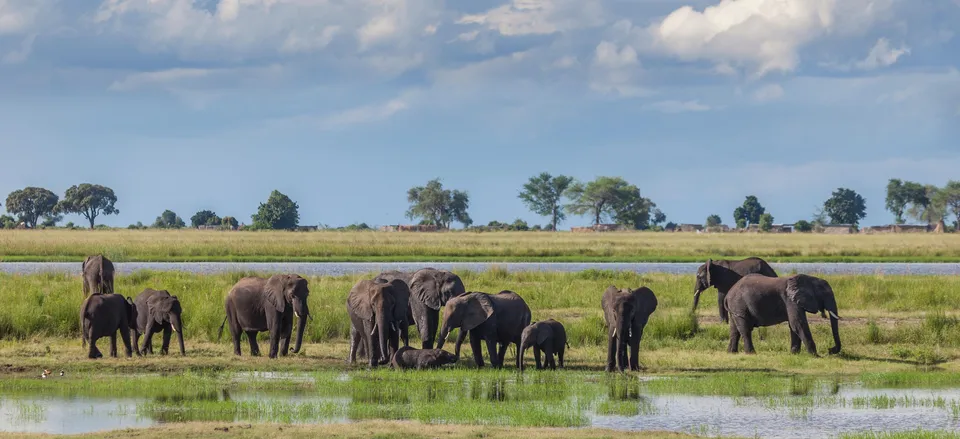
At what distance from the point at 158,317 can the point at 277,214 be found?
138 m

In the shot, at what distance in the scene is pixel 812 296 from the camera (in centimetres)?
2158

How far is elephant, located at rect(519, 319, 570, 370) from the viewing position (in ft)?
62.2

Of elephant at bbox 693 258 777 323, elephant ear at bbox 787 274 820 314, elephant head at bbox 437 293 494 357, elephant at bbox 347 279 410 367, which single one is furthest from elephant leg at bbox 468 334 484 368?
elephant at bbox 693 258 777 323

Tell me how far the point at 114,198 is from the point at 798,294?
181782 mm

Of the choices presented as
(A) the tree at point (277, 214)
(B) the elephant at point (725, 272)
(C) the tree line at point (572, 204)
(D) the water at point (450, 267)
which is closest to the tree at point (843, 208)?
(C) the tree line at point (572, 204)

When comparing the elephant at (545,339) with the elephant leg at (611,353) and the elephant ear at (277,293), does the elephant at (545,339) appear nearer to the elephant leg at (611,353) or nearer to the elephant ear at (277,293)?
the elephant leg at (611,353)

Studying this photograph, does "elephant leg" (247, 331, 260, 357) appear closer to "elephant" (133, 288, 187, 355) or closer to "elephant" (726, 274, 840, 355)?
"elephant" (133, 288, 187, 355)

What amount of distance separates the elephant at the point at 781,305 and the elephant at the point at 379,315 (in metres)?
6.10

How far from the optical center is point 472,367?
64.0 feet

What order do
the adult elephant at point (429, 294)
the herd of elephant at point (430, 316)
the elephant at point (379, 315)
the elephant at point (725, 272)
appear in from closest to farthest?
the herd of elephant at point (430, 316) < the elephant at point (379, 315) < the adult elephant at point (429, 294) < the elephant at point (725, 272)

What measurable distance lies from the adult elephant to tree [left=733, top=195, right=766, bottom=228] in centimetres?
17337

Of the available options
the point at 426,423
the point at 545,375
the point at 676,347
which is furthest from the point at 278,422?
the point at 676,347

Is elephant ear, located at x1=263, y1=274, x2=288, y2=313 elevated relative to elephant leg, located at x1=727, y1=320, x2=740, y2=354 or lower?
elevated

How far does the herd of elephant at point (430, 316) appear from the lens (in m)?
19.2
